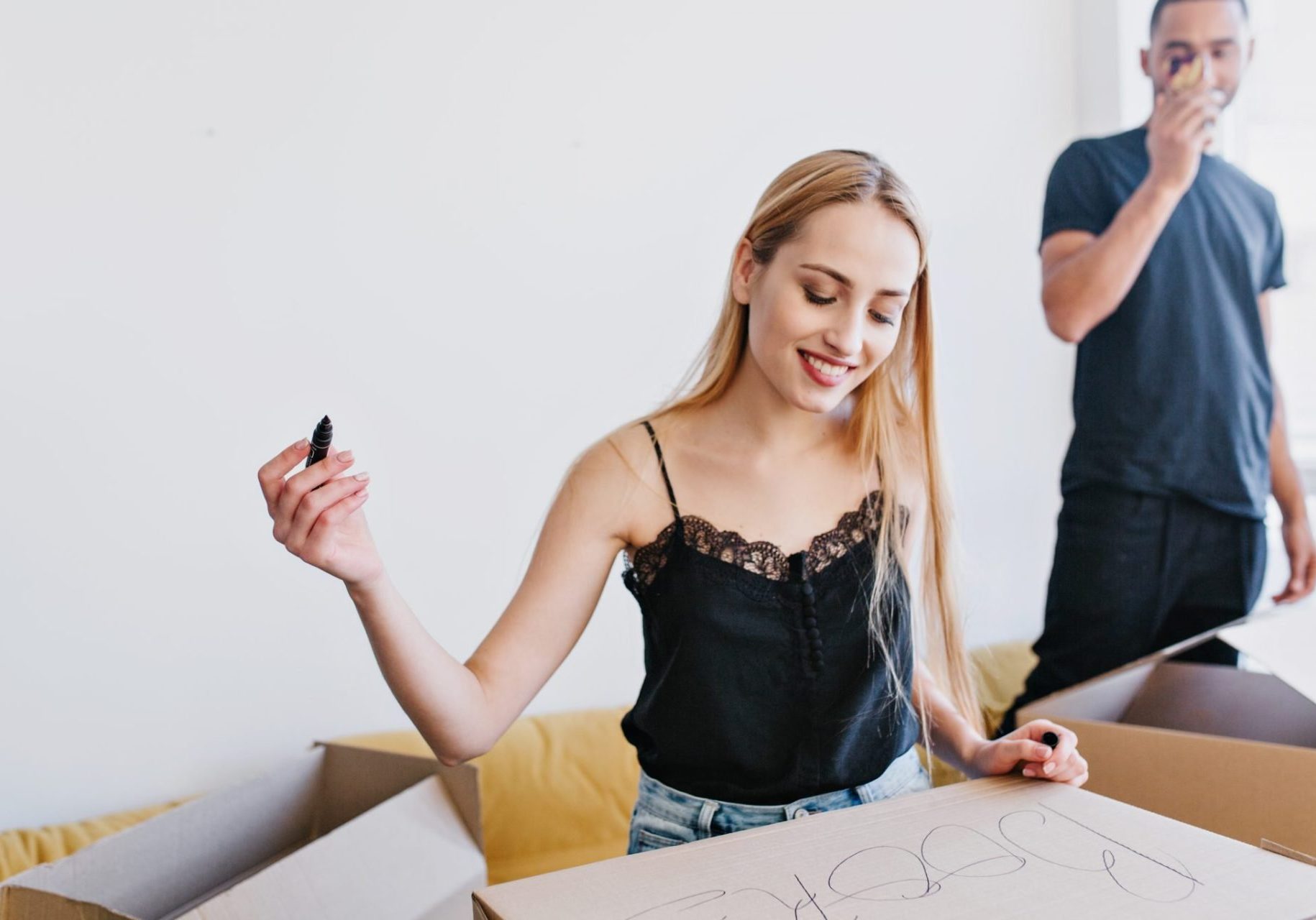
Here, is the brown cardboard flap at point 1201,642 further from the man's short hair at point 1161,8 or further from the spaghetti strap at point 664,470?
the man's short hair at point 1161,8

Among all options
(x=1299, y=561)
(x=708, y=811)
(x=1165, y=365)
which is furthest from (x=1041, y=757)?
(x=1299, y=561)

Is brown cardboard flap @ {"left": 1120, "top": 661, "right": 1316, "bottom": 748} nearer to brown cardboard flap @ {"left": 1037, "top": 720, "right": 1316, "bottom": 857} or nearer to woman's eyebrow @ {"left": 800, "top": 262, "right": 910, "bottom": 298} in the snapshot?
brown cardboard flap @ {"left": 1037, "top": 720, "right": 1316, "bottom": 857}

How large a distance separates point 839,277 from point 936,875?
0.48 meters

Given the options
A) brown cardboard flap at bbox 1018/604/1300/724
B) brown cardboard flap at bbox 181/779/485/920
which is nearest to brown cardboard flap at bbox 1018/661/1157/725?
brown cardboard flap at bbox 1018/604/1300/724

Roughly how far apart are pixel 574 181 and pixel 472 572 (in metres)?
0.65

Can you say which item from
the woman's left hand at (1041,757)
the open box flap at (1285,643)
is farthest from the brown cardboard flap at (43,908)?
the open box flap at (1285,643)

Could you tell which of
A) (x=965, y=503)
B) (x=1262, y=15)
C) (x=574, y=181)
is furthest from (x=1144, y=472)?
(x=1262, y=15)

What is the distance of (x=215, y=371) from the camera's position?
1601 millimetres

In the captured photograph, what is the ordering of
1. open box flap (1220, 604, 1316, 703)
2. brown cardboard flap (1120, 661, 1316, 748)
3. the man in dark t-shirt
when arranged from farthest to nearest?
the man in dark t-shirt
brown cardboard flap (1120, 661, 1316, 748)
open box flap (1220, 604, 1316, 703)

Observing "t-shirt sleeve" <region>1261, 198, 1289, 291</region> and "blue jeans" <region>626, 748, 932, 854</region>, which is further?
"t-shirt sleeve" <region>1261, 198, 1289, 291</region>

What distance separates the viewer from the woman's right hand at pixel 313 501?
0.71 meters

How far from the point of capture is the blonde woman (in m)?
0.93

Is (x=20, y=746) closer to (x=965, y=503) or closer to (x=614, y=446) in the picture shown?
(x=614, y=446)

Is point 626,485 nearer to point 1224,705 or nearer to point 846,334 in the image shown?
point 846,334
